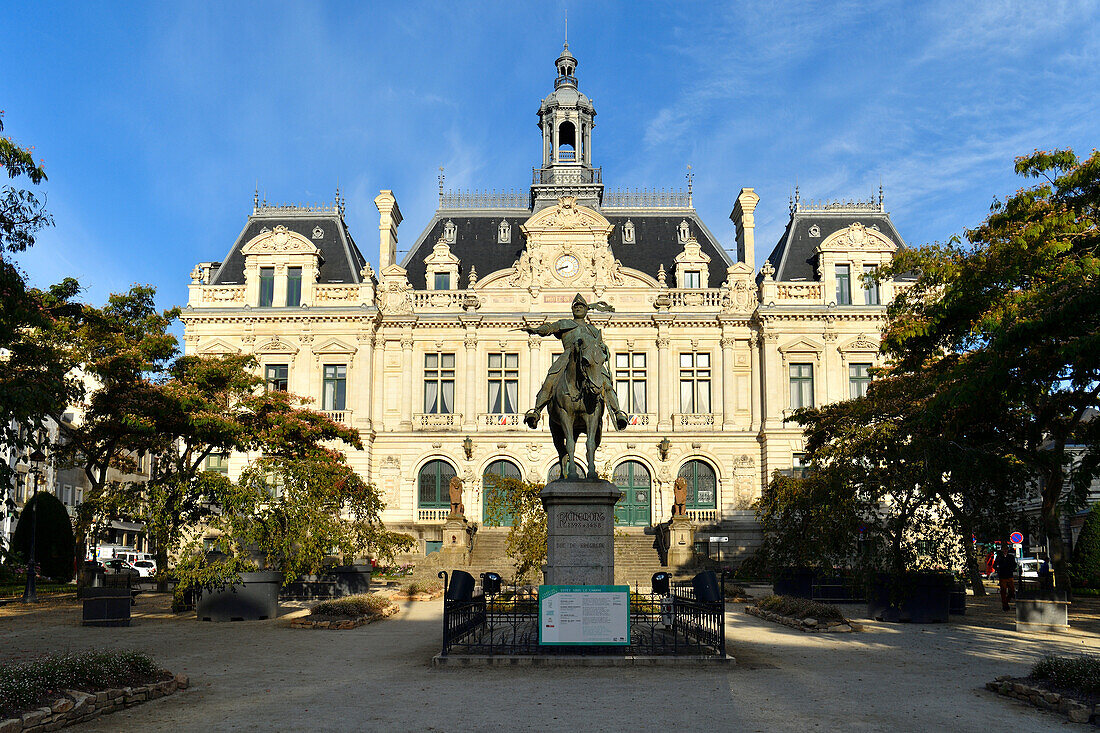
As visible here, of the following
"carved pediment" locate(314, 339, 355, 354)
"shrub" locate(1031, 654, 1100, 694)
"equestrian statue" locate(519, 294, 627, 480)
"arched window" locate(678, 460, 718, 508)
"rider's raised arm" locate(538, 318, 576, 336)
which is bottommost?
"shrub" locate(1031, 654, 1100, 694)

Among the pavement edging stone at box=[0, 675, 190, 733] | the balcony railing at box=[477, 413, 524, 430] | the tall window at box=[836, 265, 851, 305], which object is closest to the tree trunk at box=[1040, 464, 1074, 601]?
the pavement edging stone at box=[0, 675, 190, 733]

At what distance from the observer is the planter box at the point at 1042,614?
62.5ft

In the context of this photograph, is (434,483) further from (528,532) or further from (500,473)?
(528,532)

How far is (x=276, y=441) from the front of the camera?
32.2 meters

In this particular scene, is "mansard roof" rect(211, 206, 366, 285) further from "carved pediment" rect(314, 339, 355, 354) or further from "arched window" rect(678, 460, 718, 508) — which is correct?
"arched window" rect(678, 460, 718, 508)

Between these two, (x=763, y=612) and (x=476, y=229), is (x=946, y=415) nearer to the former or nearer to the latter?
(x=763, y=612)

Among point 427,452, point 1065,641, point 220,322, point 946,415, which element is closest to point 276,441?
point 427,452

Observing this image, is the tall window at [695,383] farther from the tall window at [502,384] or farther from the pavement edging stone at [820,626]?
the pavement edging stone at [820,626]

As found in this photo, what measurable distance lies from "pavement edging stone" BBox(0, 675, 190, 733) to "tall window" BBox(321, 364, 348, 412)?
110 feet

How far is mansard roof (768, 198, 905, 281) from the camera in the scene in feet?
156

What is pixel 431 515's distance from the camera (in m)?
43.7

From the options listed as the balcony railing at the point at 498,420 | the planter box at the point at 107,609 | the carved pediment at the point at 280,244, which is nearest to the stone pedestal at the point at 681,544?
the balcony railing at the point at 498,420

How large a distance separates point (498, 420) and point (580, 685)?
1287 inches

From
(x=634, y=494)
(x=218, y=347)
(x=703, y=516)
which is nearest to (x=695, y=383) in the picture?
(x=634, y=494)
